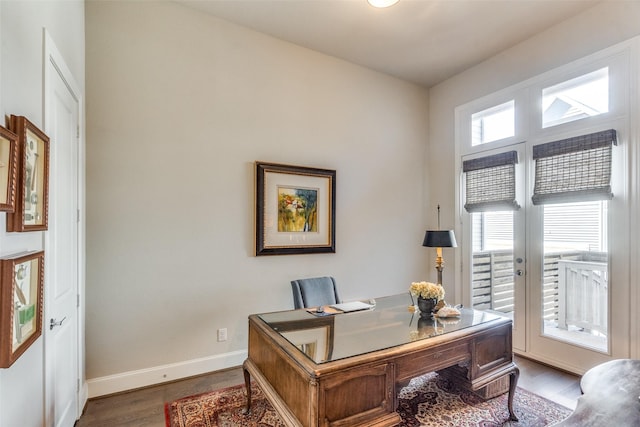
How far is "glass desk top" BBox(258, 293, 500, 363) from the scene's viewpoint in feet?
5.49

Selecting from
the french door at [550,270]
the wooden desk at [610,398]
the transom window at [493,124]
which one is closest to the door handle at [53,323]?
the wooden desk at [610,398]

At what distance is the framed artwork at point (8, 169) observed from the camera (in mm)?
1109

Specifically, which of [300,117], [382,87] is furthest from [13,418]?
[382,87]

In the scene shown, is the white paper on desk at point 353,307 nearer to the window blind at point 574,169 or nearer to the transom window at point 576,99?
the window blind at point 574,169

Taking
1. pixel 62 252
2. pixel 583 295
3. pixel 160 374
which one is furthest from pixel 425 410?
pixel 62 252

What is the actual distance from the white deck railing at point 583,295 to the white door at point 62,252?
163 inches

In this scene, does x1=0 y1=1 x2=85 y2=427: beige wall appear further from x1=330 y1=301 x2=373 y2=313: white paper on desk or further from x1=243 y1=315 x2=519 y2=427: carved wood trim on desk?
x1=330 y1=301 x2=373 y2=313: white paper on desk

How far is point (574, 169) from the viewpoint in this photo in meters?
2.96

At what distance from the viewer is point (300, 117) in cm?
348

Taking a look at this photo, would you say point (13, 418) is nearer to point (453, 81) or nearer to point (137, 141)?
point (137, 141)

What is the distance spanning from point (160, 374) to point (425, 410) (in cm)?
225

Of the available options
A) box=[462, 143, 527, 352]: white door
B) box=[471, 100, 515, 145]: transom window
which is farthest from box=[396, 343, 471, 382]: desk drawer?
box=[471, 100, 515, 145]: transom window

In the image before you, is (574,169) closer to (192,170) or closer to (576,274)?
(576,274)

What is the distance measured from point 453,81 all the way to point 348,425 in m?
4.31
